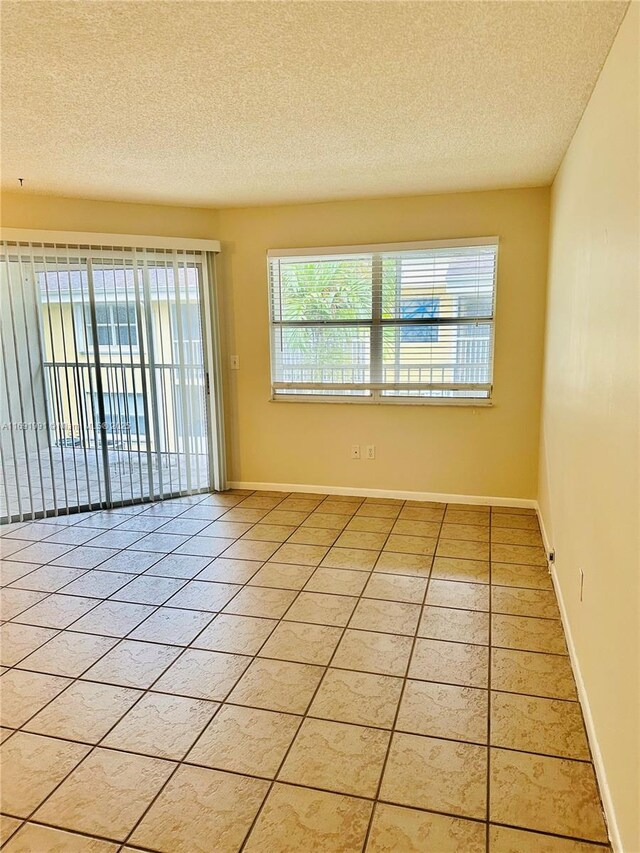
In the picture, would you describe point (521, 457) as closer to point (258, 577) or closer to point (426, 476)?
point (426, 476)

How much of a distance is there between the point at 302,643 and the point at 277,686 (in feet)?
1.02

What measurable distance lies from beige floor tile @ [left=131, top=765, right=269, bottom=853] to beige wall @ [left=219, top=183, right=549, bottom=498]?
299 centimetres

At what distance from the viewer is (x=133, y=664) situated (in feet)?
7.70

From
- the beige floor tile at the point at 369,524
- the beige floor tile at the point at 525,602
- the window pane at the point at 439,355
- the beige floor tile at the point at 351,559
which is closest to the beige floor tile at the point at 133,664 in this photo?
the beige floor tile at the point at 351,559

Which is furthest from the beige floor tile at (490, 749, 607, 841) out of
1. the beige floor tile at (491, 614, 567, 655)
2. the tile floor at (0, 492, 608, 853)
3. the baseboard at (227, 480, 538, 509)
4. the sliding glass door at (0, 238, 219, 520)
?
the sliding glass door at (0, 238, 219, 520)

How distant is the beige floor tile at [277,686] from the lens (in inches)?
82.0

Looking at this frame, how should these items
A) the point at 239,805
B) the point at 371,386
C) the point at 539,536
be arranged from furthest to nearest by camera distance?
the point at 371,386
the point at 539,536
the point at 239,805

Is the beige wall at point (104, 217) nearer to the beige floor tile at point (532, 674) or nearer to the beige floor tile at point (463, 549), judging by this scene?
the beige floor tile at point (463, 549)

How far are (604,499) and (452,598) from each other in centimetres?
130

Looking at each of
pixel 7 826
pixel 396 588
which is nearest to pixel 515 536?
pixel 396 588

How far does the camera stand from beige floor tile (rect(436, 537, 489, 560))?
3.39 m

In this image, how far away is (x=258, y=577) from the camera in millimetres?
3137

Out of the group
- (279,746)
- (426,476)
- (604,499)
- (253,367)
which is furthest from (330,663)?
(253,367)

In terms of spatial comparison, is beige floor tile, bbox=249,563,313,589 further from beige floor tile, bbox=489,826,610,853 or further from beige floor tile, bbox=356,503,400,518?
beige floor tile, bbox=489,826,610,853
